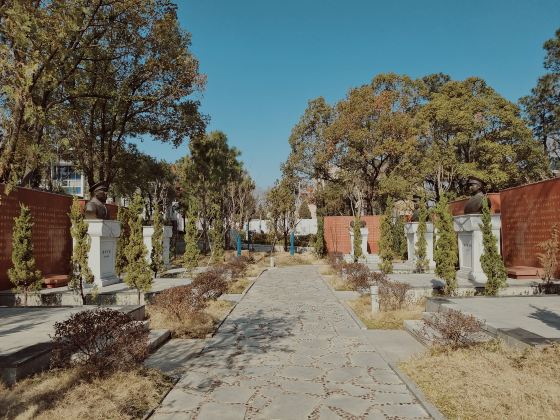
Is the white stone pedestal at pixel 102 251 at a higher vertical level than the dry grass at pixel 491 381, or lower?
higher

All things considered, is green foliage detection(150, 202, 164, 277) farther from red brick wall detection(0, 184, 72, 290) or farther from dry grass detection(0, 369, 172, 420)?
dry grass detection(0, 369, 172, 420)

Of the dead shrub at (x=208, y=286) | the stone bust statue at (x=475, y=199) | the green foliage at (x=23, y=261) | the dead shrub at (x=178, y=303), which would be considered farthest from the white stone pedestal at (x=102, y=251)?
the stone bust statue at (x=475, y=199)

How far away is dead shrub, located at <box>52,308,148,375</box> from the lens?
5.10 m

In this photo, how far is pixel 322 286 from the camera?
1554 centimetres

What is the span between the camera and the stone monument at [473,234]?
41.0 feet

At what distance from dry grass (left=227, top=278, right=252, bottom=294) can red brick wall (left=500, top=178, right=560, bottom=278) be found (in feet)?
32.7

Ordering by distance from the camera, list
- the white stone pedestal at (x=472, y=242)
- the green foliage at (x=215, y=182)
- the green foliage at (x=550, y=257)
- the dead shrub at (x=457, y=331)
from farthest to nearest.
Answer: the green foliage at (x=215, y=182) < the white stone pedestal at (x=472, y=242) < the green foliage at (x=550, y=257) < the dead shrub at (x=457, y=331)

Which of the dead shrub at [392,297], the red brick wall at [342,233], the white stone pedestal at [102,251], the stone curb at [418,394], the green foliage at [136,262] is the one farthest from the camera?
the red brick wall at [342,233]

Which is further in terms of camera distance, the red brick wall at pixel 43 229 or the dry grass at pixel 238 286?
the dry grass at pixel 238 286

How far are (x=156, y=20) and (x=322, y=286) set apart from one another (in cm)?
1175

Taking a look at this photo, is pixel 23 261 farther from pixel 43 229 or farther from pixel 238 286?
pixel 238 286

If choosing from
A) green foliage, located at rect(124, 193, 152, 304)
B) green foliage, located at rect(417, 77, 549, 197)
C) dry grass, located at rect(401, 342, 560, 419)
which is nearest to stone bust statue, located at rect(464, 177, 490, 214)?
dry grass, located at rect(401, 342, 560, 419)

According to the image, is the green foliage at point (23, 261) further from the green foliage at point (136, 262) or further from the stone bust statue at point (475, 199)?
the stone bust statue at point (475, 199)

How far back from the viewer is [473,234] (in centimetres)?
1264
